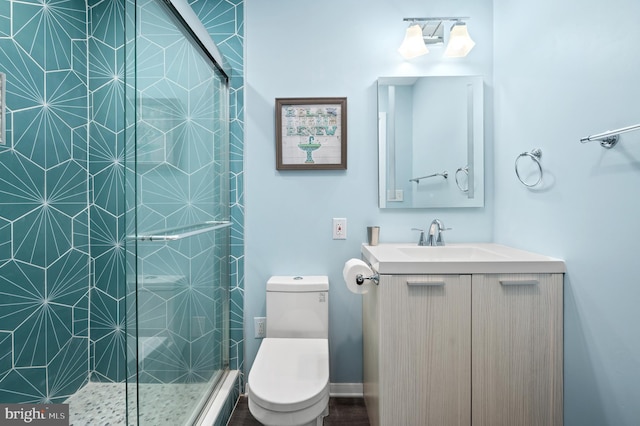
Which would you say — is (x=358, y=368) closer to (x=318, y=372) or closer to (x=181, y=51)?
(x=318, y=372)

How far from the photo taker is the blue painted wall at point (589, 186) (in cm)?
98

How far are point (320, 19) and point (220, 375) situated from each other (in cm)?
215

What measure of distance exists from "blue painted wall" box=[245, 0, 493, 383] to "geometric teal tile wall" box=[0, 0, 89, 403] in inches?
37.8

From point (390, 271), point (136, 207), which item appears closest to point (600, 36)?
point (390, 271)

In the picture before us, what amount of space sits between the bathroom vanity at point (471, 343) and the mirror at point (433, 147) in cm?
65

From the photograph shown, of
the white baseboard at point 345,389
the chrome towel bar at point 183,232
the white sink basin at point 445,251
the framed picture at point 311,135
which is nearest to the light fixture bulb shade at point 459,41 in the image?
the framed picture at point 311,135

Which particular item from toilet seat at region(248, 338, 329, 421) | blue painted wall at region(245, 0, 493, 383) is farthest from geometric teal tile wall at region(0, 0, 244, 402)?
toilet seat at region(248, 338, 329, 421)

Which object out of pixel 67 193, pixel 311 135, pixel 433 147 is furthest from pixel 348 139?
pixel 67 193

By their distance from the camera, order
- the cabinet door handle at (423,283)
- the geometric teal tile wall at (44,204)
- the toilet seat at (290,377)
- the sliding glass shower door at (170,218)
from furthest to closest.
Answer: the geometric teal tile wall at (44,204)
the cabinet door handle at (423,283)
the toilet seat at (290,377)
the sliding glass shower door at (170,218)

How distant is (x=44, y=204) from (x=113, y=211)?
30 centimetres

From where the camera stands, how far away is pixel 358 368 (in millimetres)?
1801

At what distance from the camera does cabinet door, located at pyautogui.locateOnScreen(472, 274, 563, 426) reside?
1.22 m

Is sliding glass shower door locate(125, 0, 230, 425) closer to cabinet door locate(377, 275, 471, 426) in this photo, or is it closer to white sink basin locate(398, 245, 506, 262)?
cabinet door locate(377, 275, 471, 426)

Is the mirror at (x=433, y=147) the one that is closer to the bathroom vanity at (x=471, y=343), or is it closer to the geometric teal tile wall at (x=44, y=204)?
the bathroom vanity at (x=471, y=343)
